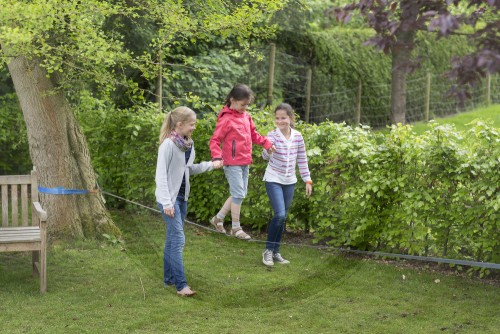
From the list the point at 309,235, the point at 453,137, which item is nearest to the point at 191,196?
the point at 309,235

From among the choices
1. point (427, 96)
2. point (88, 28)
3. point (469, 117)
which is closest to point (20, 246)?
point (88, 28)

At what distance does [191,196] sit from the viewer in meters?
9.74

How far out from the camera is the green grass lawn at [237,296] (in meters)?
5.80

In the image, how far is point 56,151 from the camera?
26.4 feet

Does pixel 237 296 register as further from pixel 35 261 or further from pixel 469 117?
pixel 469 117

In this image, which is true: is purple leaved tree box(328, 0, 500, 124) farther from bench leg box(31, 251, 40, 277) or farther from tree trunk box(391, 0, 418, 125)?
bench leg box(31, 251, 40, 277)

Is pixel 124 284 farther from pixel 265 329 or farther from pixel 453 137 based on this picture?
pixel 453 137

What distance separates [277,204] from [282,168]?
0.34 meters

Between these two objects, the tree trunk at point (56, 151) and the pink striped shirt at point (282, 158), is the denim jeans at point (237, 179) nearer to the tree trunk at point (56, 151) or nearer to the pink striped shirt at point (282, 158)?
the pink striped shirt at point (282, 158)

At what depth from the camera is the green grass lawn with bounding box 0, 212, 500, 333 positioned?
19.0 feet

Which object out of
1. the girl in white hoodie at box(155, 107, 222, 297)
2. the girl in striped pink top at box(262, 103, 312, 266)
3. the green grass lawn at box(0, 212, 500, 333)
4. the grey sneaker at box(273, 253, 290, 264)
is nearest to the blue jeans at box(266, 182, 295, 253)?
the girl in striped pink top at box(262, 103, 312, 266)

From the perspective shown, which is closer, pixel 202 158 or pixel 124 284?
pixel 124 284

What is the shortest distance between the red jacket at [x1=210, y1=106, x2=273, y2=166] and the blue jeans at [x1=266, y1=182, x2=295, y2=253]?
556 millimetres

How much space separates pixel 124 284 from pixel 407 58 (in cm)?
373
